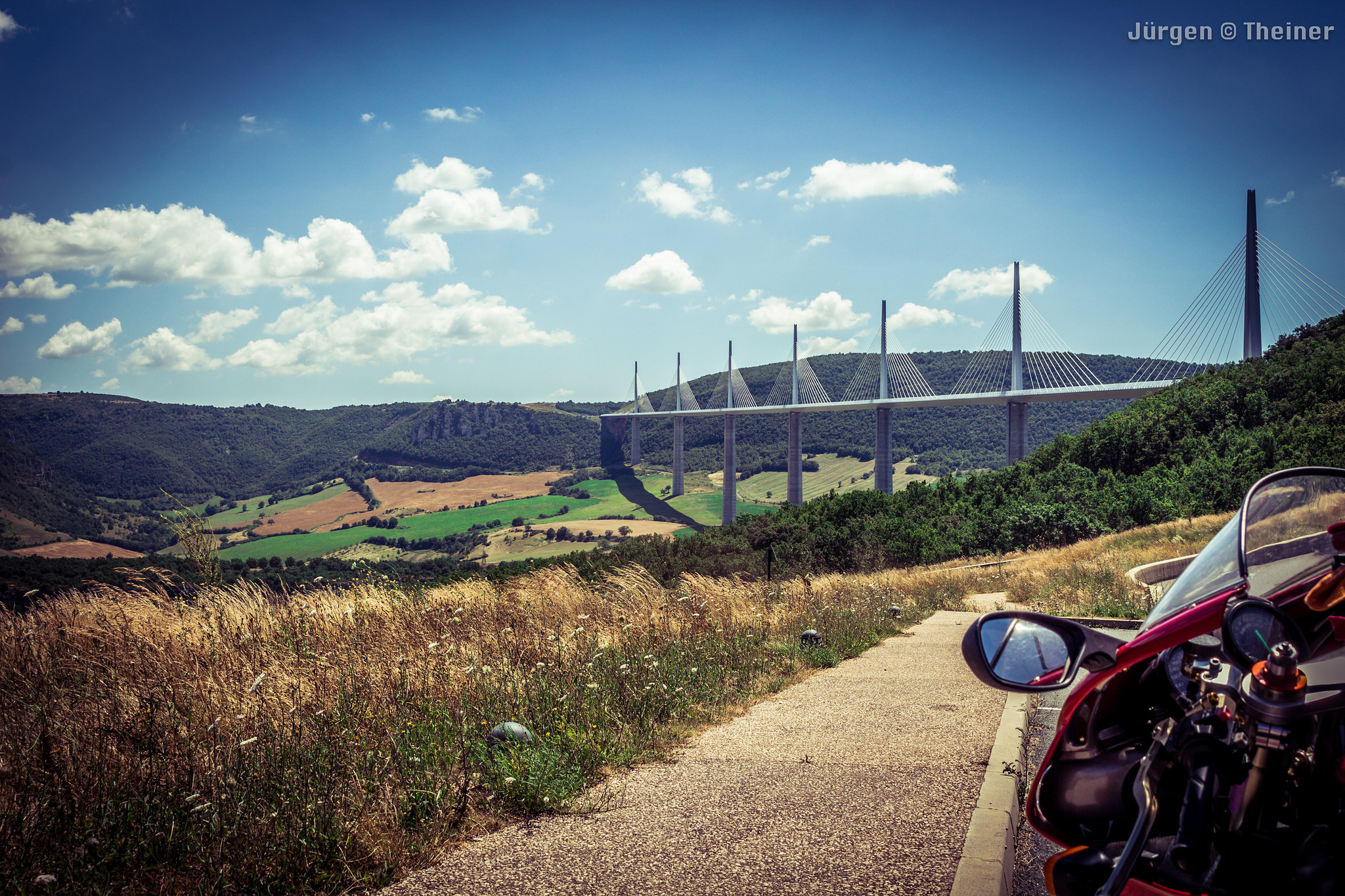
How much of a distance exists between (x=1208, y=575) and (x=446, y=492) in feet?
311

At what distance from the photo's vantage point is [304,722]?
402 cm

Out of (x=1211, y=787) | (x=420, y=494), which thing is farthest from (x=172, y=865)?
(x=420, y=494)

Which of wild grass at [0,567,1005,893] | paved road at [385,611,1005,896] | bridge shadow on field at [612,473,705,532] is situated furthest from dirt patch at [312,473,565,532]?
paved road at [385,611,1005,896]

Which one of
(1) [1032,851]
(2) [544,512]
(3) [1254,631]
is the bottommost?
(2) [544,512]

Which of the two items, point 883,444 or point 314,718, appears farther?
point 883,444

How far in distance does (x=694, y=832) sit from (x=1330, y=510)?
275 centimetres

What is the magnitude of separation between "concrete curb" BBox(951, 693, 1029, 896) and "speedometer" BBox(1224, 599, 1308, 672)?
197 centimetres

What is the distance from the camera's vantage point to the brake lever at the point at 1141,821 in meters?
1.47

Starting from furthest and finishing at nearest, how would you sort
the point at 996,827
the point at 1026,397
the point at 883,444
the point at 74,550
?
the point at 883,444 < the point at 1026,397 < the point at 74,550 < the point at 996,827

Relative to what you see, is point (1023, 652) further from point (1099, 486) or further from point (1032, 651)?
point (1099, 486)

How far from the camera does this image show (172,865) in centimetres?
300

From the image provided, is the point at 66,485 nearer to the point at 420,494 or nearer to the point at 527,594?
the point at 420,494

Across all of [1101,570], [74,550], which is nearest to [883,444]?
[1101,570]

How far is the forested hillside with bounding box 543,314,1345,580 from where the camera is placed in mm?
24516
